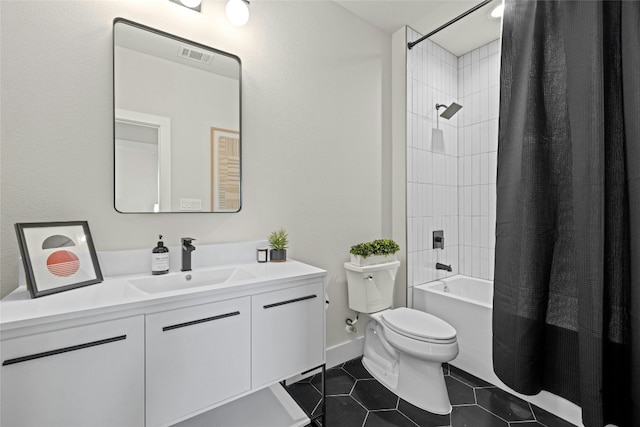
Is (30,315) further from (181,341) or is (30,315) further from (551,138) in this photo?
(551,138)

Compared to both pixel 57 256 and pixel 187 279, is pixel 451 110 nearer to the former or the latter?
pixel 187 279

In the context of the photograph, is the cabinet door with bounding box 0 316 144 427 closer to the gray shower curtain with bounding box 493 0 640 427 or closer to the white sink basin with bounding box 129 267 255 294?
the white sink basin with bounding box 129 267 255 294

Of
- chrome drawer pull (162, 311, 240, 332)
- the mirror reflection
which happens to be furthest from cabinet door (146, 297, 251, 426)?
the mirror reflection

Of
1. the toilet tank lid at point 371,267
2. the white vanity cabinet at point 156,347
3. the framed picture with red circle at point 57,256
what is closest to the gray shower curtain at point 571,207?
the white vanity cabinet at point 156,347

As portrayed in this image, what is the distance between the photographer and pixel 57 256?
117cm

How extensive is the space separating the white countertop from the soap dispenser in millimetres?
39

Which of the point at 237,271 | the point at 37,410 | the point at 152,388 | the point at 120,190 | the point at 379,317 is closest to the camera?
the point at 37,410

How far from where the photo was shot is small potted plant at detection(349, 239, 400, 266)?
6.72ft

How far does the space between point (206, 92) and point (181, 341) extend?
4.10 ft

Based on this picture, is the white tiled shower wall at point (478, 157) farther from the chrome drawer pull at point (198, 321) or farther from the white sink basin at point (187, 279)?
the chrome drawer pull at point (198, 321)

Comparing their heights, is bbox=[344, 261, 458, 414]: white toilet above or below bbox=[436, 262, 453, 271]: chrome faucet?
below

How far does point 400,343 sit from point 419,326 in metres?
0.15

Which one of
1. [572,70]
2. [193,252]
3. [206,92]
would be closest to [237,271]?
[193,252]

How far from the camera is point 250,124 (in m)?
1.77
